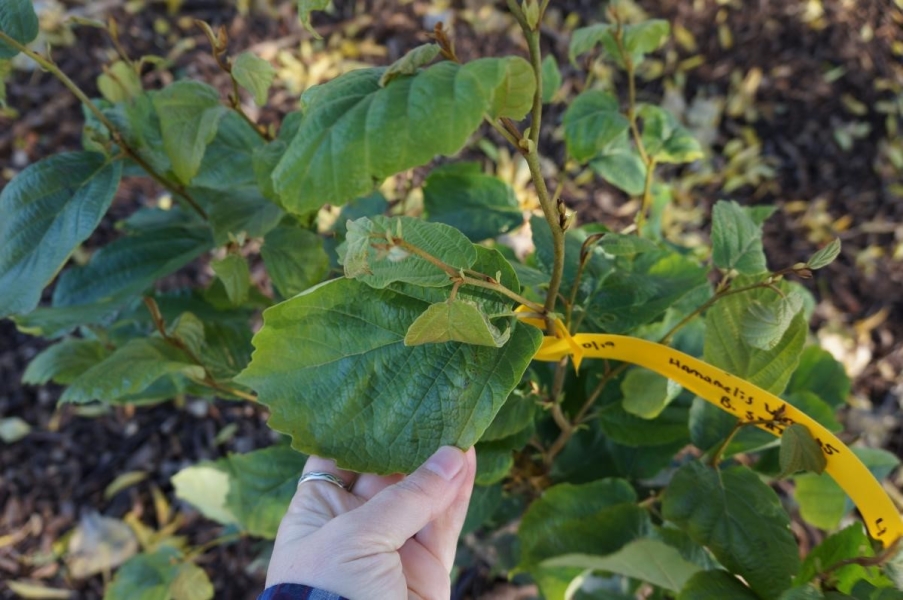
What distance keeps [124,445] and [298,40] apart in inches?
62.4

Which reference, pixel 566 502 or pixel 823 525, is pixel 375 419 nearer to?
pixel 566 502

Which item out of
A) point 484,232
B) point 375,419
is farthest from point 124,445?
point 375,419

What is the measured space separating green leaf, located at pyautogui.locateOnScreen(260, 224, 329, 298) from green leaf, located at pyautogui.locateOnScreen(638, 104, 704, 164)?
62 centimetres

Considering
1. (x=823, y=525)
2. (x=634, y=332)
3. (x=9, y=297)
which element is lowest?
(x=823, y=525)

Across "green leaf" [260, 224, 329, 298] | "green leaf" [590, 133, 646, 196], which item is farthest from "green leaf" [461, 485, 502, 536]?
"green leaf" [590, 133, 646, 196]

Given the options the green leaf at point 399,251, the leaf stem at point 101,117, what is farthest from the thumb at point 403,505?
the leaf stem at point 101,117

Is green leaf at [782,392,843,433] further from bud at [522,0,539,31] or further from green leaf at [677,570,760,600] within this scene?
bud at [522,0,539,31]

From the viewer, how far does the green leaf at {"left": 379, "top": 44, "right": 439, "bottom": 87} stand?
26.8 inches

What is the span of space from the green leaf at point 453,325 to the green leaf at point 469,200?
0.59 m

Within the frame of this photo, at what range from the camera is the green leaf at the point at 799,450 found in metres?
0.92

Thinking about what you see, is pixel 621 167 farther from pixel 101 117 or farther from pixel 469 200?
pixel 101 117

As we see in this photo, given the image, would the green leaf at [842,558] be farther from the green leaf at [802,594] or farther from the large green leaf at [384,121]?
the large green leaf at [384,121]

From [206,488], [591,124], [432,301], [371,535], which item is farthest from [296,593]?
[206,488]

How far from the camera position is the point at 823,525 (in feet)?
4.14
